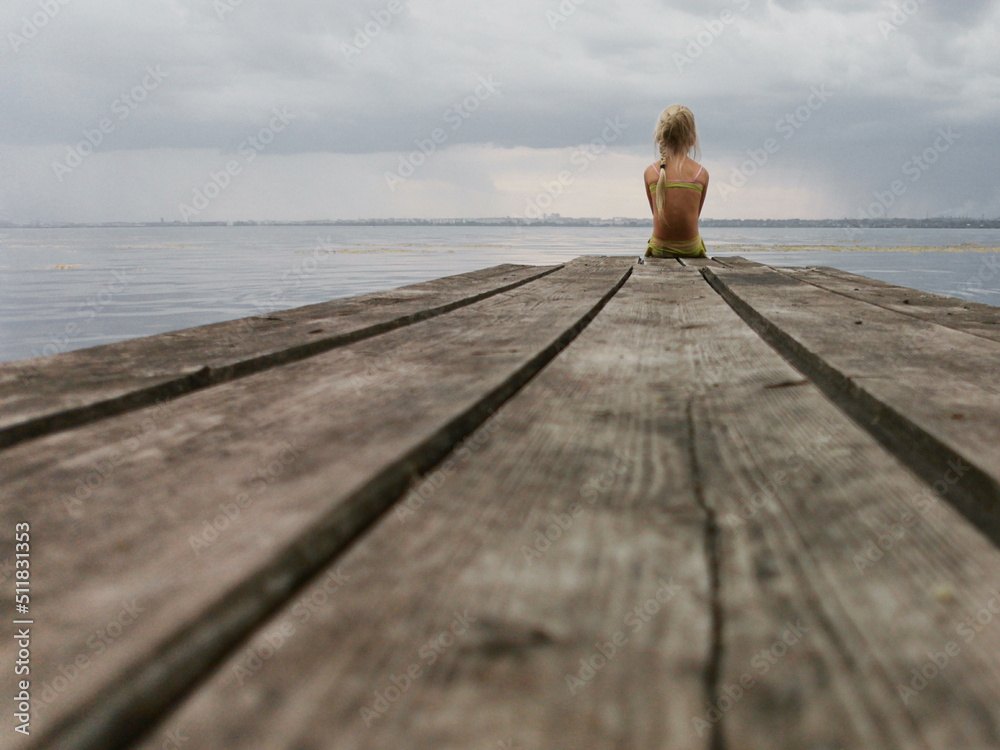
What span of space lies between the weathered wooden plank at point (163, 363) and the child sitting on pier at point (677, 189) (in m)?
4.25

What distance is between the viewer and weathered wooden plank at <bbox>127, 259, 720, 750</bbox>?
1.21 ft

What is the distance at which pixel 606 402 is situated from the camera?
101 cm

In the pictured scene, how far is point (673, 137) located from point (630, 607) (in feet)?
20.5

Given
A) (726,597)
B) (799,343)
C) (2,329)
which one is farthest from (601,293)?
(2,329)

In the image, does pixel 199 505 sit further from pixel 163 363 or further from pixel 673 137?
pixel 673 137

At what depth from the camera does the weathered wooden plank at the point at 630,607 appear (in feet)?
1.21

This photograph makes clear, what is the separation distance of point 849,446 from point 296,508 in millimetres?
656

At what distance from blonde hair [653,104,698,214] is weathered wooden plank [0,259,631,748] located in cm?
511

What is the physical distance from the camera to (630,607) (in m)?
0.47

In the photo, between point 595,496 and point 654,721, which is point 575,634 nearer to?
point 654,721

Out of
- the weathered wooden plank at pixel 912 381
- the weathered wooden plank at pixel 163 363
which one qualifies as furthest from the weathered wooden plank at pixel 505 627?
the weathered wooden plank at pixel 163 363

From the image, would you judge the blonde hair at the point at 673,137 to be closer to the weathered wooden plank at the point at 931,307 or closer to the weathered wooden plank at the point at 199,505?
the weathered wooden plank at the point at 931,307

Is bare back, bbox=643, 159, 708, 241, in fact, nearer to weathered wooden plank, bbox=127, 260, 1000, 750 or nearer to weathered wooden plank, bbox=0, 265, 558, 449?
weathered wooden plank, bbox=0, 265, 558, 449

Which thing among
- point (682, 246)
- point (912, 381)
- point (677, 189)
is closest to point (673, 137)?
point (677, 189)
